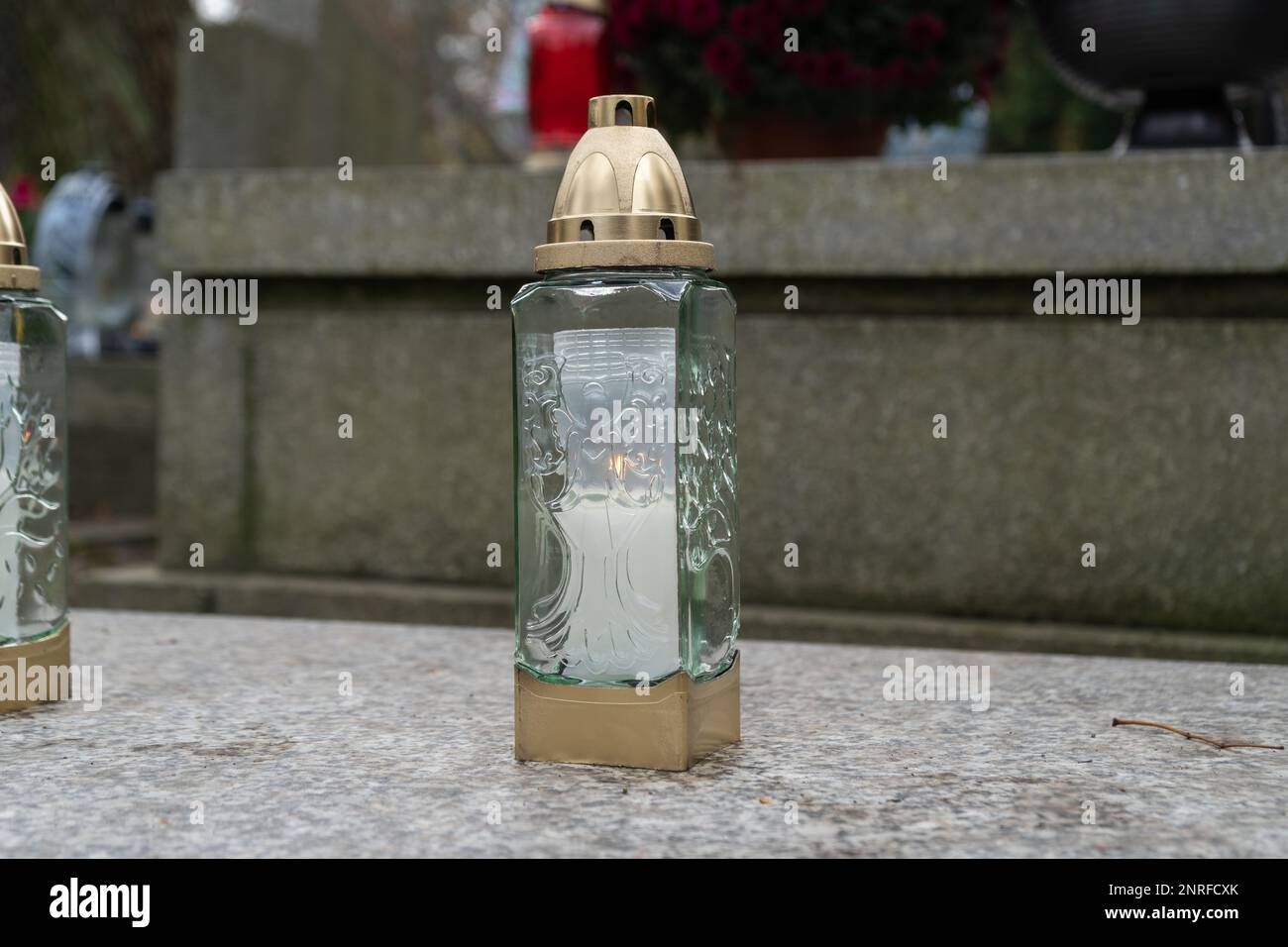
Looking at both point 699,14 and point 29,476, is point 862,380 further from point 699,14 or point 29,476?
point 29,476

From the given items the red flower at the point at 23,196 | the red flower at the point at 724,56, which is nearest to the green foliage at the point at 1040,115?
the red flower at the point at 23,196

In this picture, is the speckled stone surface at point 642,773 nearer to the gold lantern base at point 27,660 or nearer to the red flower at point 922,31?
the gold lantern base at point 27,660

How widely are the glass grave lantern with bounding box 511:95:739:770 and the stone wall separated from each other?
1457 mm

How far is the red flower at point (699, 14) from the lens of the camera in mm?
3617

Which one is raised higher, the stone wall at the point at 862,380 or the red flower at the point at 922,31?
the red flower at the point at 922,31

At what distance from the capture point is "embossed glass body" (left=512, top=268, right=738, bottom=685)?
1.76 meters

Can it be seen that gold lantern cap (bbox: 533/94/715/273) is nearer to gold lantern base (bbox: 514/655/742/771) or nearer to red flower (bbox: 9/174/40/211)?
gold lantern base (bbox: 514/655/742/771)

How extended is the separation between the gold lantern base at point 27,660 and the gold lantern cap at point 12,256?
544 mm

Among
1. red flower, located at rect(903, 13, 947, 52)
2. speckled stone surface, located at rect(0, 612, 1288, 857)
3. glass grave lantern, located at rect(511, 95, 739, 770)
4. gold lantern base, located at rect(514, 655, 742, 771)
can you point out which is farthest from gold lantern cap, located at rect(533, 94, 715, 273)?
red flower, located at rect(903, 13, 947, 52)

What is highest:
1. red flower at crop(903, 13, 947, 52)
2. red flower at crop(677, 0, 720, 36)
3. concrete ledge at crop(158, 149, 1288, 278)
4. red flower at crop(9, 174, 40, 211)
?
red flower at crop(9, 174, 40, 211)
